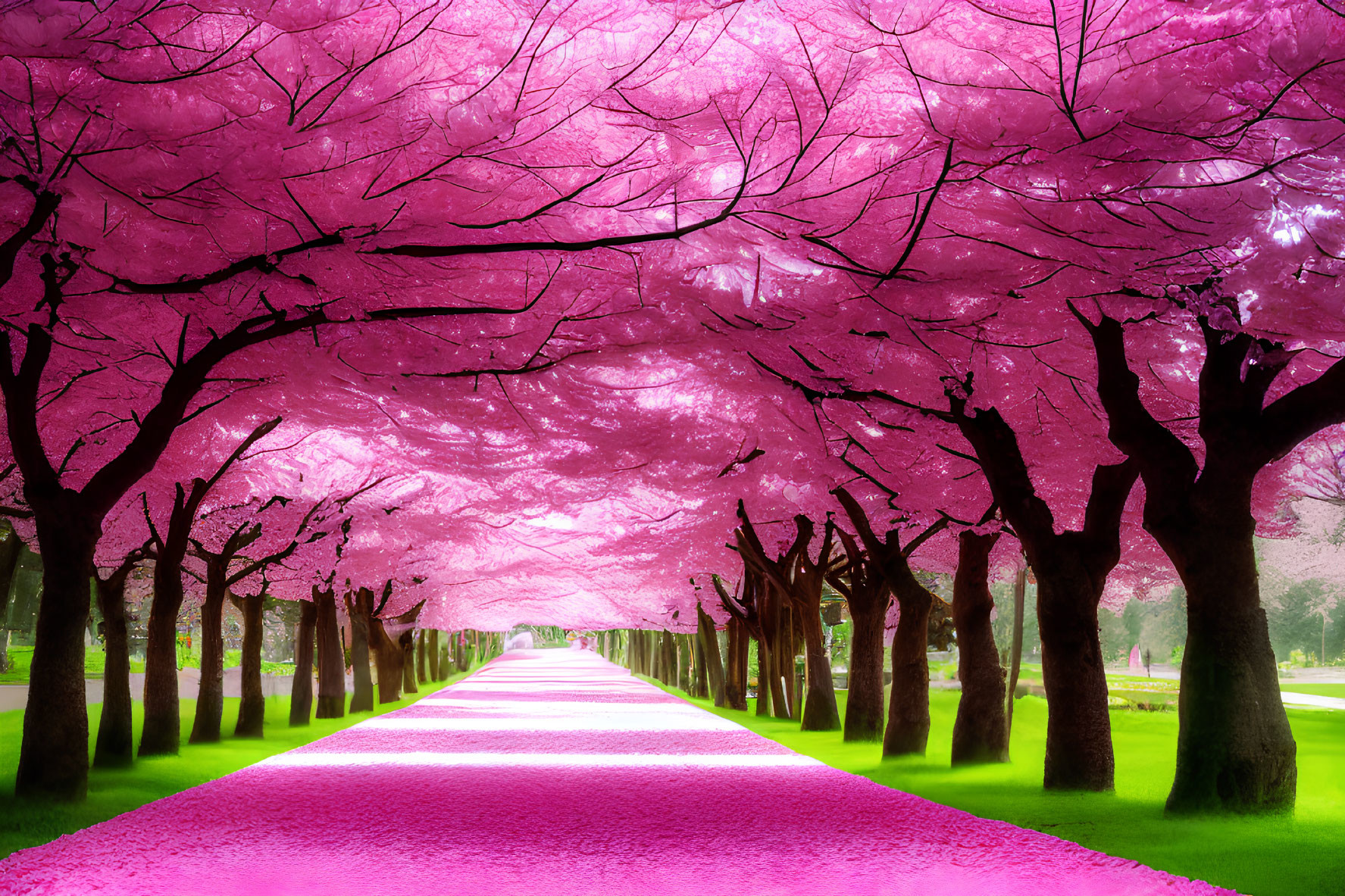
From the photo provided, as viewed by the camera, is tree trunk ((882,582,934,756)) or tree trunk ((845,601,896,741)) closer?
tree trunk ((882,582,934,756))

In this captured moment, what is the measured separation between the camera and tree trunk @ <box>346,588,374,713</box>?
27297mm

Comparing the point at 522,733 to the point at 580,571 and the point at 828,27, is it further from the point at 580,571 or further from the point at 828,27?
the point at 580,571

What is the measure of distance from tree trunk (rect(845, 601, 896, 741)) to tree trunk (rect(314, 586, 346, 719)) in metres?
12.3

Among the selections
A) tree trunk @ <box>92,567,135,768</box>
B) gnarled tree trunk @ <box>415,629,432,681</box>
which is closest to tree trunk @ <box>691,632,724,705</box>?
gnarled tree trunk @ <box>415,629,432,681</box>

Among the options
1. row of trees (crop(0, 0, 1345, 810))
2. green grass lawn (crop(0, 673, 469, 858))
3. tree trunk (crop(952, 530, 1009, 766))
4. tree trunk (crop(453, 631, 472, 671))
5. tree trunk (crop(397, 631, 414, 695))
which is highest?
row of trees (crop(0, 0, 1345, 810))

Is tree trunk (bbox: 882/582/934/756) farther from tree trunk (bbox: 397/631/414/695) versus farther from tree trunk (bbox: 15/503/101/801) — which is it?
tree trunk (bbox: 397/631/414/695)

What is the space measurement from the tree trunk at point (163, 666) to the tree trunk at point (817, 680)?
10.9 metres

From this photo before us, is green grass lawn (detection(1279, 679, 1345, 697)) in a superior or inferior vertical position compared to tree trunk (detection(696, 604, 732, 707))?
inferior

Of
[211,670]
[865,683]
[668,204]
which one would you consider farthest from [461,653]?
[668,204]

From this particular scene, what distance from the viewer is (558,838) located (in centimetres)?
925

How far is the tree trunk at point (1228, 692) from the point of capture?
905 centimetres

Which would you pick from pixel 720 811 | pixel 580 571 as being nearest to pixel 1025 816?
pixel 720 811

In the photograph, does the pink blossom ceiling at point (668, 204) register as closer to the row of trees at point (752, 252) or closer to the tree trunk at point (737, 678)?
the row of trees at point (752, 252)

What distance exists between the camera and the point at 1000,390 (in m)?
12.3
